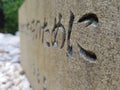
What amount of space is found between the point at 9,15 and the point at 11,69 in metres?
8.76

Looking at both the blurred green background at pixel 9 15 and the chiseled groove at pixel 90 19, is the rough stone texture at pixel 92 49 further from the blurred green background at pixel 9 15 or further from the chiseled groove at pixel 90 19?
the blurred green background at pixel 9 15

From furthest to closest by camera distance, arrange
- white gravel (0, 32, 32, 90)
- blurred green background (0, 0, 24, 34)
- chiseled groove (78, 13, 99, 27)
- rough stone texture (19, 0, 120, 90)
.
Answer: blurred green background (0, 0, 24, 34), white gravel (0, 32, 32, 90), chiseled groove (78, 13, 99, 27), rough stone texture (19, 0, 120, 90)

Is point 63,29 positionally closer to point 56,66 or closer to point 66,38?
point 66,38

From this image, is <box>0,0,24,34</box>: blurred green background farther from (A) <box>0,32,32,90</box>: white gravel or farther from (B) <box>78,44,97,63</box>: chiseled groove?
(B) <box>78,44,97,63</box>: chiseled groove

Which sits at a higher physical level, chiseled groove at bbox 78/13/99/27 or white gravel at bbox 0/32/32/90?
chiseled groove at bbox 78/13/99/27

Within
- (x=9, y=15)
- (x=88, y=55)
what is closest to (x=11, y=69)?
(x=88, y=55)

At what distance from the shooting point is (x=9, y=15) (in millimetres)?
16734

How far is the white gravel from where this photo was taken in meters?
6.66

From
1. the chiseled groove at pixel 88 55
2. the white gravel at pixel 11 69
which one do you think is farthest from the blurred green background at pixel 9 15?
the chiseled groove at pixel 88 55

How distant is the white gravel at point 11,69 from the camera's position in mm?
6664

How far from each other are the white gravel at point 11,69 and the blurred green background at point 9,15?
3913mm

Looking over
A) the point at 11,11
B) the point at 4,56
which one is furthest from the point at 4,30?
the point at 4,56

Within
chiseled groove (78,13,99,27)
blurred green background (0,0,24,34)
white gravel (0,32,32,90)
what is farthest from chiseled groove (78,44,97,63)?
blurred green background (0,0,24,34)

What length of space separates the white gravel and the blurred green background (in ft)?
12.8
